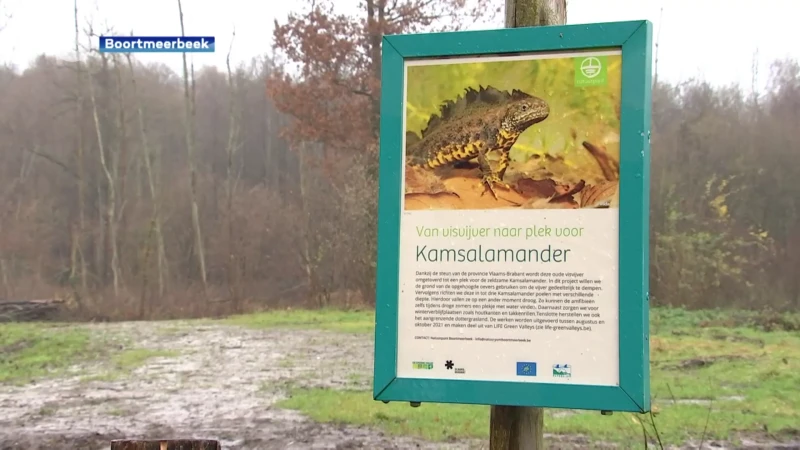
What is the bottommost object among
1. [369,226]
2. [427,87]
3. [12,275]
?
[12,275]

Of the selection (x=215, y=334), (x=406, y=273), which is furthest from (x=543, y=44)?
(x=215, y=334)

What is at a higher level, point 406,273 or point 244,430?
point 406,273

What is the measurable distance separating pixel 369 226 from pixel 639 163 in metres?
17.5

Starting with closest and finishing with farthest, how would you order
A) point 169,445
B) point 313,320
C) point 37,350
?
point 169,445 < point 37,350 < point 313,320

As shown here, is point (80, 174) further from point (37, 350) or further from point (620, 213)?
point (620, 213)

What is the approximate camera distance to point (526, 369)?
265 cm

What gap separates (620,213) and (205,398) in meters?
6.49

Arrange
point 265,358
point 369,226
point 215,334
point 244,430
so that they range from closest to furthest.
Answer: point 244,430, point 265,358, point 215,334, point 369,226

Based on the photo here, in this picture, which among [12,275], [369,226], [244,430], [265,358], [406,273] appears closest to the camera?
[406,273]

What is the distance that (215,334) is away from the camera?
1309 centimetres

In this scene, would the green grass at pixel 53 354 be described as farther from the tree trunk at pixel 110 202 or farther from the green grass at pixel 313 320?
the tree trunk at pixel 110 202

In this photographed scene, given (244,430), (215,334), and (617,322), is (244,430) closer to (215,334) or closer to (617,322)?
(617,322)

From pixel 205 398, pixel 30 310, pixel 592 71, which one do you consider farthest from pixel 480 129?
pixel 30 310

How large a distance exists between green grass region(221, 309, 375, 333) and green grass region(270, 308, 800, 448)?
5188 mm
